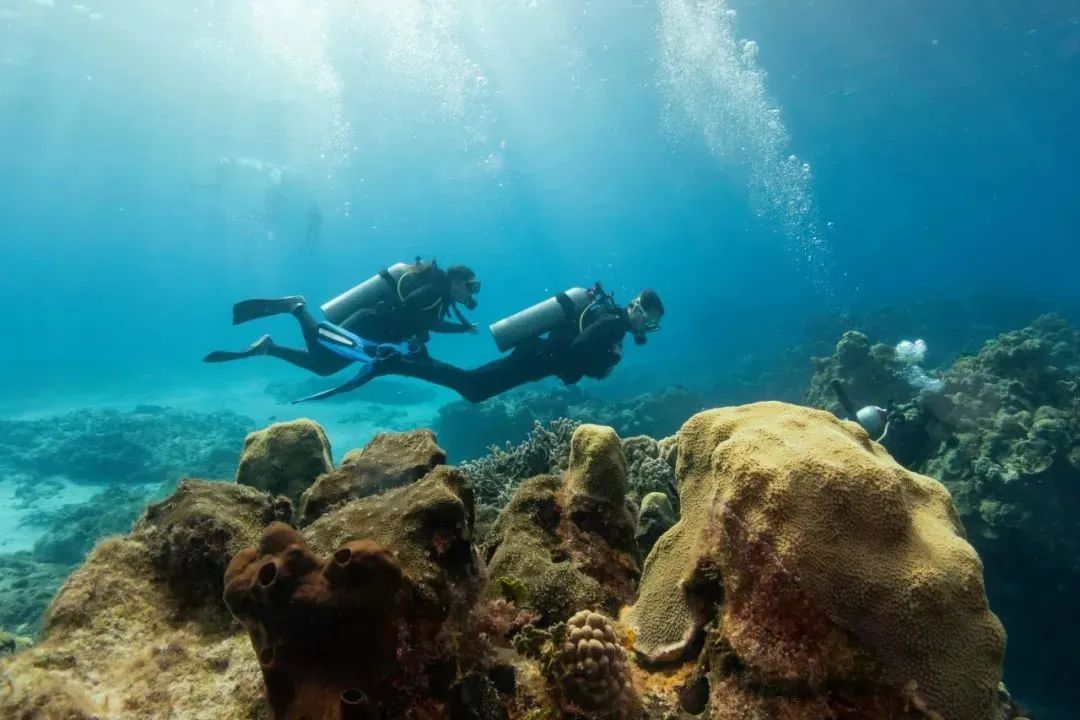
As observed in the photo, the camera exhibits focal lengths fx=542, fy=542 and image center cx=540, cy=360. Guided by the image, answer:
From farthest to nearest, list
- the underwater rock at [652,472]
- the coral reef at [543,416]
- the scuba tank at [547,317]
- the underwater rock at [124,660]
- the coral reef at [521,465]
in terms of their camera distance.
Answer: the coral reef at [543,416] → the scuba tank at [547,317] → the coral reef at [521,465] → the underwater rock at [652,472] → the underwater rock at [124,660]

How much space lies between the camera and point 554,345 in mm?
11375

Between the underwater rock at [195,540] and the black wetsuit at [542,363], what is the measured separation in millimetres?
7286

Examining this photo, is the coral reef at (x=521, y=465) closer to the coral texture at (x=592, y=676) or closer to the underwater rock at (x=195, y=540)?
the underwater rock at (x=195, y=540)

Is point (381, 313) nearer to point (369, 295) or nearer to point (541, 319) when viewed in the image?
point (369, 295)

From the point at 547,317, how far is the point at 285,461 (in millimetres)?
6719

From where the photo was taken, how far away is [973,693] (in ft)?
7.26

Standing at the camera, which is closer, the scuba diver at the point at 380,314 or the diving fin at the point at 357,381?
the diving fin at the point at 357,381

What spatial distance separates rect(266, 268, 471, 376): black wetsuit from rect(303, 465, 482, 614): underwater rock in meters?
9.10

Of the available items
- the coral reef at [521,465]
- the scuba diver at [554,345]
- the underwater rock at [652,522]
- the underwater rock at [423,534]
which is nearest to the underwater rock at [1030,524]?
the scuba diver at [554,345]

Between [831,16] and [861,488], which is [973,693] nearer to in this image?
[861,488]

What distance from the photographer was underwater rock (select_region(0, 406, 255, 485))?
73.9 feet

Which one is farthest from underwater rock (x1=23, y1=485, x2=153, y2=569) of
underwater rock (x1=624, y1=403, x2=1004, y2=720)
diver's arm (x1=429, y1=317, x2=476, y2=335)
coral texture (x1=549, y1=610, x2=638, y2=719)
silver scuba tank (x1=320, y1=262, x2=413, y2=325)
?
underwater rock (x1=624, y1=403, x2=1004, y2=720)

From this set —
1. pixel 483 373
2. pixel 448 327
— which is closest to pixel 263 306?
pixel 448 327

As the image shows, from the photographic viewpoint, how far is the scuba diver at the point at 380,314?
1165cm
